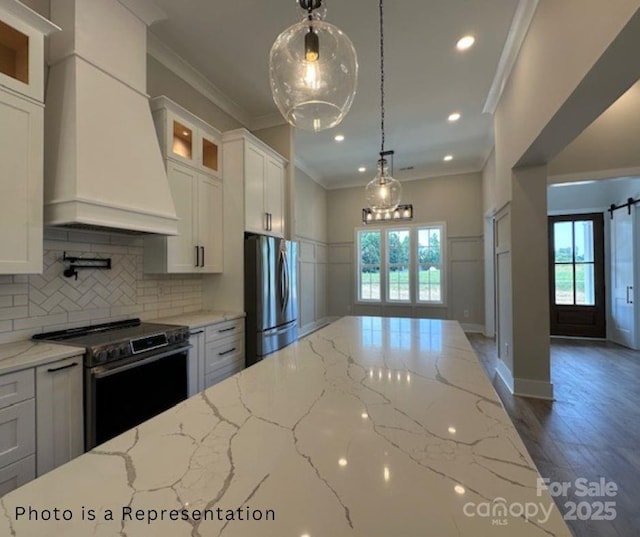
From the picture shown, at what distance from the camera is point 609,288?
5.64 meters

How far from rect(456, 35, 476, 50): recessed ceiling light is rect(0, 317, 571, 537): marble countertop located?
310 cm

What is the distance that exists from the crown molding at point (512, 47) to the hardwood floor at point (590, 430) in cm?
333

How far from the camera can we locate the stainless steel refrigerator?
3189mm

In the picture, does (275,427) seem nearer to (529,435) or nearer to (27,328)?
(27,328)

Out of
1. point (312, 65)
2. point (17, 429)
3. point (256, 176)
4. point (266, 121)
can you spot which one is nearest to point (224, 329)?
point (17, 429)

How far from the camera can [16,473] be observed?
1516 millimetres

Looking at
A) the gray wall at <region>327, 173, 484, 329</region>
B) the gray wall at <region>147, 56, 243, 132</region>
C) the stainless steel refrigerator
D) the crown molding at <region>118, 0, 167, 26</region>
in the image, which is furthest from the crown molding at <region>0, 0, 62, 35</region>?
the gray wall at <region>327, 173, 484, 329</region>

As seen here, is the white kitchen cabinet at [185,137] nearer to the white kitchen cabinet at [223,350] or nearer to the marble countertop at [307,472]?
the white kitchen cabinet at [223,350]

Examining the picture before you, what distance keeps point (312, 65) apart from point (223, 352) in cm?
245

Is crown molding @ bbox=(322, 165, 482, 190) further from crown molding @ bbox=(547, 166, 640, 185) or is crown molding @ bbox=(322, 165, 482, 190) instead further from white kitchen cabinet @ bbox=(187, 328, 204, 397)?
white kitchen cabinet @ bbox=(187, 328, 204, 397)

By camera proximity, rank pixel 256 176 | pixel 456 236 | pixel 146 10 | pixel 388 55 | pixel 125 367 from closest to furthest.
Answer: pixel 125 367
pixel 146 10
pixel 388 55
pixel 256 176
pixel 456 236

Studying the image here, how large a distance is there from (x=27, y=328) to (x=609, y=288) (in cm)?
801

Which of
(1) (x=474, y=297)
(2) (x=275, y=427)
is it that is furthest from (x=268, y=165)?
(1) (x=474, y=297)

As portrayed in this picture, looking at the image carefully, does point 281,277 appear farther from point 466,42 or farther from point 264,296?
point 466,42
